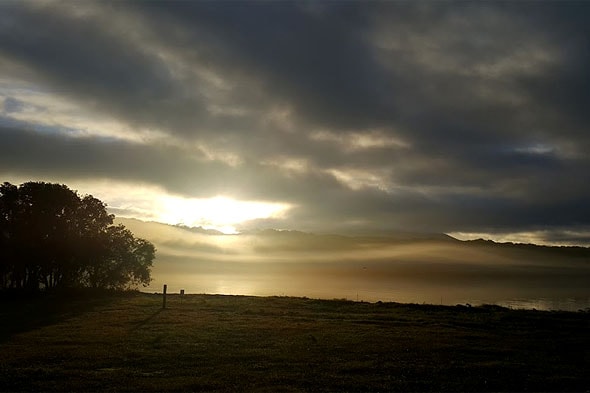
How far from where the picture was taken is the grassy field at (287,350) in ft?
65.2

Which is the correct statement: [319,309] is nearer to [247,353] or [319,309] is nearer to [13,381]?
[247,353]

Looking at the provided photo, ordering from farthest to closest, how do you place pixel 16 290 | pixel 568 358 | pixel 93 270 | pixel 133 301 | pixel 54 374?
pixel 93 270, pixel 16 290, pixel 133 301, pixel 568 358, pixel 54 374

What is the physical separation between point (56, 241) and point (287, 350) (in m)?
49.9

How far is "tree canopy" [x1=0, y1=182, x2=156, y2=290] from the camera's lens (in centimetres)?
6556

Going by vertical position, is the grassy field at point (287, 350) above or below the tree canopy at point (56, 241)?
below

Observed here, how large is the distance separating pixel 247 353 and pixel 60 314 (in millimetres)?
23961

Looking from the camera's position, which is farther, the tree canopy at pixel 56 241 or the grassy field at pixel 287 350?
the tree canopy at pixel 56 241

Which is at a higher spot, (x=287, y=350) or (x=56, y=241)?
(x=56, y=241)

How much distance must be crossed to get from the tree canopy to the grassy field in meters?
20.1

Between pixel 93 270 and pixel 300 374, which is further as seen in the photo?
pixel 93 270

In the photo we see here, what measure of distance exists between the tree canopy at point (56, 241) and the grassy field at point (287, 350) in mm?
20099

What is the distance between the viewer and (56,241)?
67062 mm

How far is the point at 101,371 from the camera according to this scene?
21.2 meters

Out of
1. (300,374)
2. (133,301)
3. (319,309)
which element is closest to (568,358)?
(300,374)
